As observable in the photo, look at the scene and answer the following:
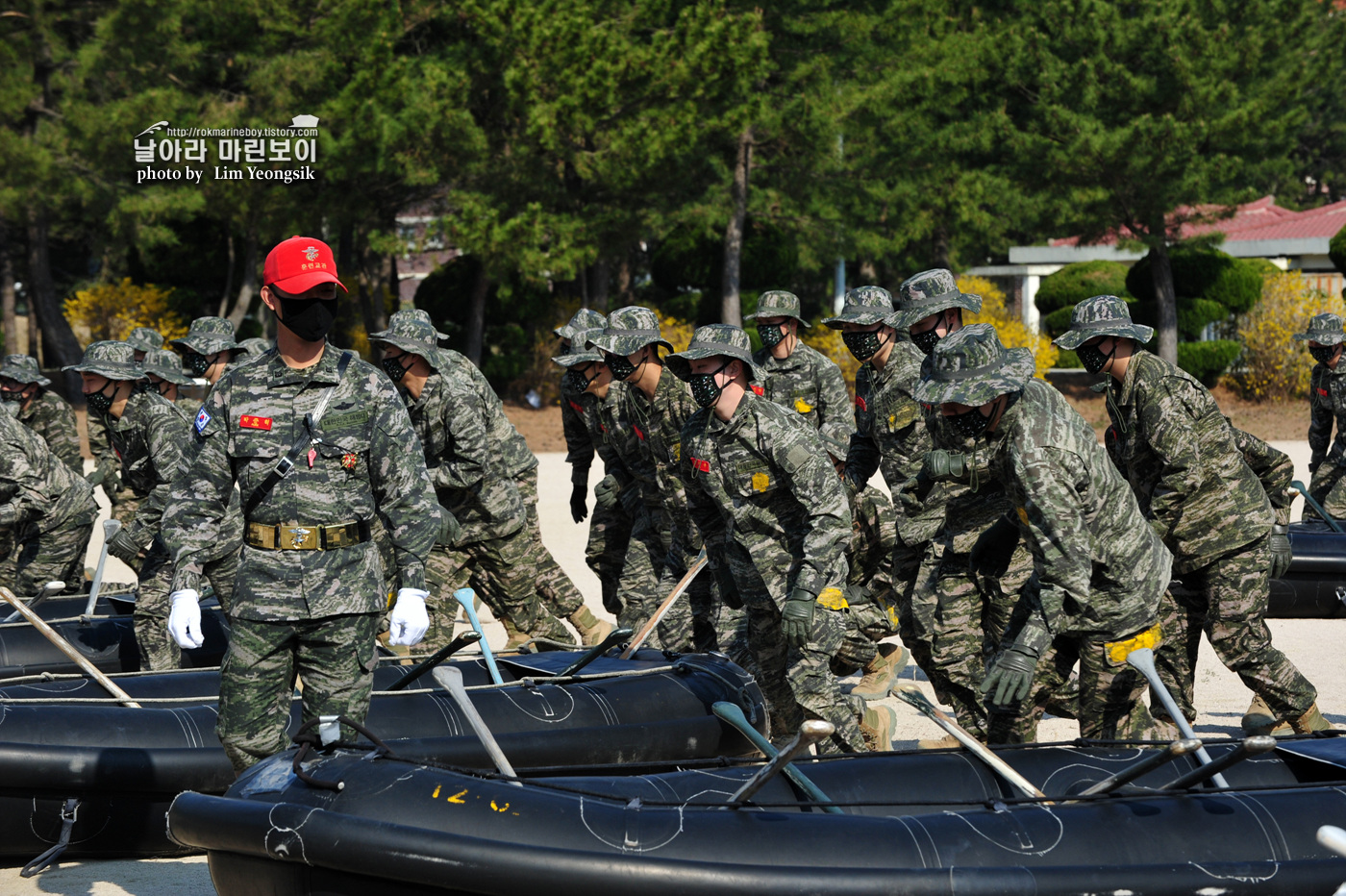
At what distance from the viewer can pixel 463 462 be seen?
8203mm

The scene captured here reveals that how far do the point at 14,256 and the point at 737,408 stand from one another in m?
28.8

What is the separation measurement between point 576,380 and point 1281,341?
18.2 metres

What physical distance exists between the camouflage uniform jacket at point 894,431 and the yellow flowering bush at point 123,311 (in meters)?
21.3

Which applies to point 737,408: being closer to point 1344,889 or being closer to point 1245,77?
point 1344,889

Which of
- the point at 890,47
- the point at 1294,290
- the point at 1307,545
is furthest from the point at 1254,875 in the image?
the point at 890,47

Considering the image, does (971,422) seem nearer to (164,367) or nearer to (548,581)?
(548,581)

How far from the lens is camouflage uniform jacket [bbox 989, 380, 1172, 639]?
4797mm

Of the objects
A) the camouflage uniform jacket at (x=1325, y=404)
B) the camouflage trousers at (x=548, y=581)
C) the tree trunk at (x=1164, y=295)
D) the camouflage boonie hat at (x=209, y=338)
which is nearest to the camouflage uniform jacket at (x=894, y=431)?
the camouflage trousers at (x=548, y=581)

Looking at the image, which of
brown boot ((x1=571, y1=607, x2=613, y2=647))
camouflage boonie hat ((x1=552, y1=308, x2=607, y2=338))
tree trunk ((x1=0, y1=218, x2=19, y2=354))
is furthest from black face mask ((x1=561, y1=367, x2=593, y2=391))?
tree trunk ((x1=0, y1=218, x2=19, y2=354))

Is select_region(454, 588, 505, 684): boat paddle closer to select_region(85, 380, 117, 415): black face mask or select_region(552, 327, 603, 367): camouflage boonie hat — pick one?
select_region(552, 327, 603, 367): camouflage boonie hat

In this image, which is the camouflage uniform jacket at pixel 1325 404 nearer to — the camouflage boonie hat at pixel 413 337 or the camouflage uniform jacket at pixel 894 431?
the camouflage uniform jacket at pixel 894 431

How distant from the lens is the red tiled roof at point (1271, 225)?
3127 cm

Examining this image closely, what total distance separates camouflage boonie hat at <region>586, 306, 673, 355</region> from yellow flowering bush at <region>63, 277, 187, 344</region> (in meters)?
20.6

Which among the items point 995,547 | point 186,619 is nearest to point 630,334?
point 995,547
